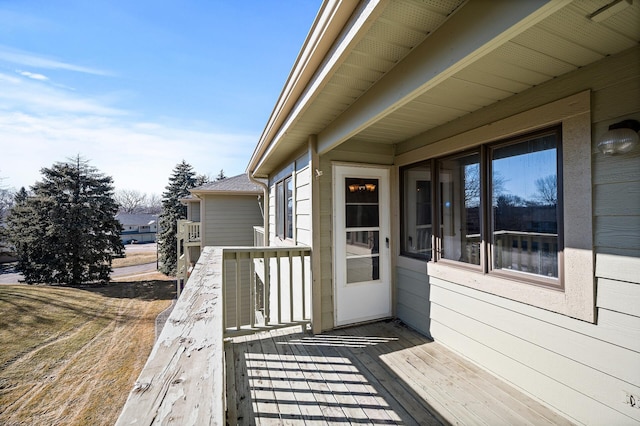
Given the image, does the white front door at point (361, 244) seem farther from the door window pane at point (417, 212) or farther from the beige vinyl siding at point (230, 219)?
the beige vinyl siding at point (230, 219)

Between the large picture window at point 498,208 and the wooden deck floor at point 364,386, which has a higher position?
the large picture window at point 498,208

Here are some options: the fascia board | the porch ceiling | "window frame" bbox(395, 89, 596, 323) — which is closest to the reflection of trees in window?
"window frame" bbox(395, 89, 596, 323)

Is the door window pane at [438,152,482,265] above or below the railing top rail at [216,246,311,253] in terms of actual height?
above

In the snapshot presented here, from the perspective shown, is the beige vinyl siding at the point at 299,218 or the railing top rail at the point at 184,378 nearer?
the railing top rail at the point at 184,378

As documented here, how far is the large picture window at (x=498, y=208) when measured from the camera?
77.8 inches

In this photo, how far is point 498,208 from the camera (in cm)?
235

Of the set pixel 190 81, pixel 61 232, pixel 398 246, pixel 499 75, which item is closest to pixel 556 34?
pixel 499 75

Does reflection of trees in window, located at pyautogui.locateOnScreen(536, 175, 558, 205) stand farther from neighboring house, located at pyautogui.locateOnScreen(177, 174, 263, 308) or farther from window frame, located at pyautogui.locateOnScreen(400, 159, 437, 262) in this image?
neighboring house, located at pyautogui.locateOnScreen(177, 174, 263, 308)

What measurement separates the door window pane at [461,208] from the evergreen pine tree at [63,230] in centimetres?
1850

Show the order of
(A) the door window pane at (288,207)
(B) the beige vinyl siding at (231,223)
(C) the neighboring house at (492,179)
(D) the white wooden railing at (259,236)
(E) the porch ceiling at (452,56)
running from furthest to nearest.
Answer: (B) the beige vinyl siding at (231,223), (D) the white wooden railing at (259,236), (A) the door window pane at (288,207), (C) the neighboring house at (492,179), (E) the porch ceiling at (452,56)

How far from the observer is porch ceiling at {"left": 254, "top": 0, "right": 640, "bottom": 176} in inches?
48.3

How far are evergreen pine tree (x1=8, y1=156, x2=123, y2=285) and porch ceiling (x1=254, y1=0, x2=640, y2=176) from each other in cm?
1791

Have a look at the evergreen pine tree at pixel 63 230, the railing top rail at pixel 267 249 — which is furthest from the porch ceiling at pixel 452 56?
the evergreen pine tree at pixel 63 230

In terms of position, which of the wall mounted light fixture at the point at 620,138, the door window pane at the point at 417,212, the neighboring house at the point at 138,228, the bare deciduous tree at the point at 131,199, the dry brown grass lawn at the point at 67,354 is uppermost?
the bare deciduous tree at the point at 131,199
